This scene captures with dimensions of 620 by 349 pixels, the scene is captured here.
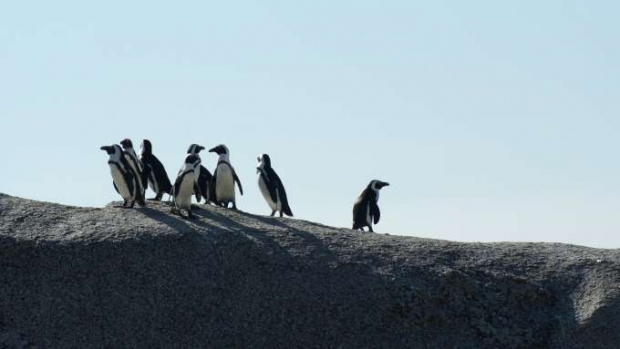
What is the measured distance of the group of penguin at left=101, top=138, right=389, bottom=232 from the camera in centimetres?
2397

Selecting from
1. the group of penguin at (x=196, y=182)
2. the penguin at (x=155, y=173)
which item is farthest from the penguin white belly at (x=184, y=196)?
the penguin at (x=155, y=173)

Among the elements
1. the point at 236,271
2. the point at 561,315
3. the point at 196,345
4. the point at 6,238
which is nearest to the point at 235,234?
the point at 236,271

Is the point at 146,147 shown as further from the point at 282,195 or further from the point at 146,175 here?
the point at 282,195

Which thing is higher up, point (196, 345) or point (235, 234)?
point (235, 234)

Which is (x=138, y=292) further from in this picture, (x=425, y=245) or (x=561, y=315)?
(x=561, y=315)

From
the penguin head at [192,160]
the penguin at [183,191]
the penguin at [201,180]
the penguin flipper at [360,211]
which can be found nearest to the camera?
the penguin at [183,191]

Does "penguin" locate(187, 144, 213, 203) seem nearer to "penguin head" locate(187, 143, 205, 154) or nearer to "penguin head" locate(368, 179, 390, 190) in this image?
"penguin head" locate(187, 143, 205, 154)

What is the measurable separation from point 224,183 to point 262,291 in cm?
542

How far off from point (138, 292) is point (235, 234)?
74.8 inches

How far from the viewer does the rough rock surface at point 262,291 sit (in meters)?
21.0

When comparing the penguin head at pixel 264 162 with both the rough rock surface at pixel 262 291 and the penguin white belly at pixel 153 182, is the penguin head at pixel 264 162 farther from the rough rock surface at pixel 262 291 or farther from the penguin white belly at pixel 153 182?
the rough rock surface at pixel 262 291

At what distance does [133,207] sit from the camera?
23500mm

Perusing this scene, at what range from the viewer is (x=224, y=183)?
2647 centimetres

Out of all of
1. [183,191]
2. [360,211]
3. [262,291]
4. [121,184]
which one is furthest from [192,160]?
[360,211]
